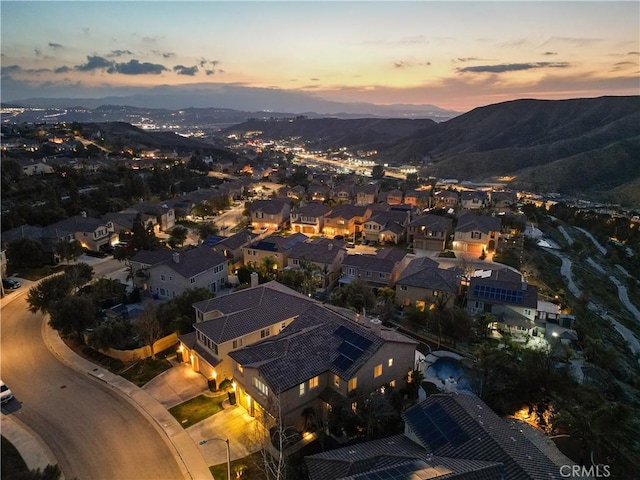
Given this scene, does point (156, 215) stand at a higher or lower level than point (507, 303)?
lower

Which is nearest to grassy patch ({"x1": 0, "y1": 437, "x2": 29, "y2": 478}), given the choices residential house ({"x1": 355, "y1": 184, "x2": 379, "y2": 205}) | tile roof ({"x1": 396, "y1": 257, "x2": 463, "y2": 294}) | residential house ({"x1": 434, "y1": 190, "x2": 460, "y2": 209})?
tile roof ({"x1": 396, "y1": 257, "x2": 463, "y2": 294})

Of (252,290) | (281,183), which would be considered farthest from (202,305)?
(281,183)

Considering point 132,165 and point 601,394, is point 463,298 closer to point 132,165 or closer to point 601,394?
point 601,394

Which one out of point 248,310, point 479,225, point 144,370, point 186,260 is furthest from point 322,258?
point 479,225

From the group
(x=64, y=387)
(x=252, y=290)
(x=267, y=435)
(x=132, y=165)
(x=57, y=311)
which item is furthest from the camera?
(x=132, y=165)

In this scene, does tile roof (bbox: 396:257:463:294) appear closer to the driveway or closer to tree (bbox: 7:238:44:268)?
the driveway

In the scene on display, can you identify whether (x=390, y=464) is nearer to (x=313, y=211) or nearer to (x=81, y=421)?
(x=81, y=421)
